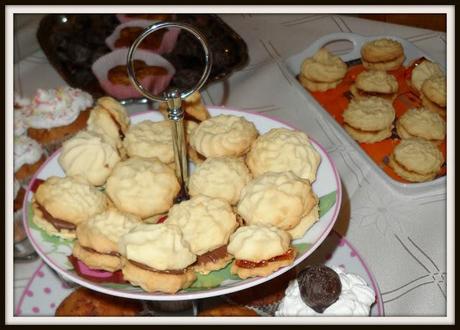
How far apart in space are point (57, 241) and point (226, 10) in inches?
21.0

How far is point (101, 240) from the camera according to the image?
0.77 meters

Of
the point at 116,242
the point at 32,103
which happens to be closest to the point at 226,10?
the point at 116,242

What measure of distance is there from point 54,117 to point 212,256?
3.19 ft

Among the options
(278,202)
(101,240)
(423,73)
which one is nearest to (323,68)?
(423,73)

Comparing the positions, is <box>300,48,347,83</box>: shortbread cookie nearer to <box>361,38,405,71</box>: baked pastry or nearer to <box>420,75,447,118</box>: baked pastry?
<box>361,38,405,71</box>: baked pastry

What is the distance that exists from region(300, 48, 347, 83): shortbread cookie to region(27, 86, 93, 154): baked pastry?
65cm

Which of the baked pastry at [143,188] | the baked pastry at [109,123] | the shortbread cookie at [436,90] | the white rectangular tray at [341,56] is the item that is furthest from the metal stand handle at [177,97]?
the shortbread cookie at [436,90]

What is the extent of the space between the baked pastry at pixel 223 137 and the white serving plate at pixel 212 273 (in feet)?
0.41

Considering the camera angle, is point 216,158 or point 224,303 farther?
point 224,303

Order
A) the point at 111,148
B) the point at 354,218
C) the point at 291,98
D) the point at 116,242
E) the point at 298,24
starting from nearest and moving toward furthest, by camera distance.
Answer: the point at 116,242, the point at 111,148, the point at 354,218, the point at 291,98, the point at 298,24

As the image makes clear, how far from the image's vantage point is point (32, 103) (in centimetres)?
A: 163

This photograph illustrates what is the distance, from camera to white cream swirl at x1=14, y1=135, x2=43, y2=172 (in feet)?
4.93

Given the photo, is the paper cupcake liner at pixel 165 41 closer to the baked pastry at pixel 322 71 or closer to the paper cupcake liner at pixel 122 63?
the paper cupcake liner at pixel 122 63

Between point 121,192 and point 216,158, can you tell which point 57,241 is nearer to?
point 121,192
